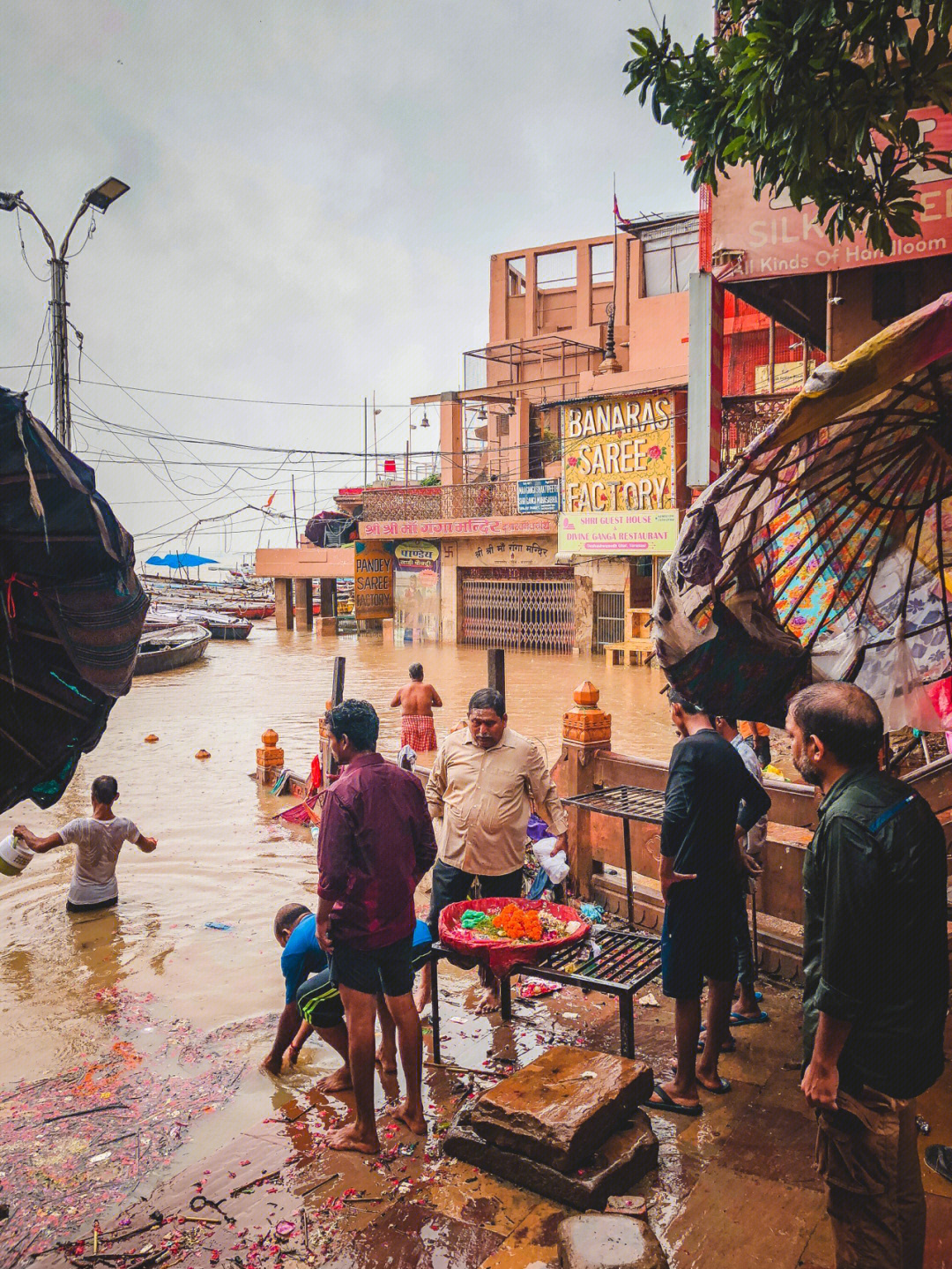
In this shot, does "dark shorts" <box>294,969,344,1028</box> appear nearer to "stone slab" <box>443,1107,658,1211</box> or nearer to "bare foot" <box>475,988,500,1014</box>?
"stone slab" <box>443,1107,658,1211</box>

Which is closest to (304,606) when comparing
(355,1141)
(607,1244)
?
(355,1141)

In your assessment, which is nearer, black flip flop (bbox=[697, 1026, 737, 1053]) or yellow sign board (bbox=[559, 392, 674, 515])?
black flip flop (bbox=[697, 1026, 737, 1053])

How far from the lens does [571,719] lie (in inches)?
276

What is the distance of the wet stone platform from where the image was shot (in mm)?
3225

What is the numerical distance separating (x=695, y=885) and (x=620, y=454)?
809 inches

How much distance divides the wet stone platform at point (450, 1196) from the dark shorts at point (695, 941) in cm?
55

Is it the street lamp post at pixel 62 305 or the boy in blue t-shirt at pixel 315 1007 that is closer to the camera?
the boy in blue t-shirt at pixel 315 1007

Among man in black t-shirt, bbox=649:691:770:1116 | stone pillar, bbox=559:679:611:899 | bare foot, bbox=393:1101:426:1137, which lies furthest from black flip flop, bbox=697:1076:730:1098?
stone pillar, bbox=559:679:611:899

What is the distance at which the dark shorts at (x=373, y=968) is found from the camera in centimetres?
409

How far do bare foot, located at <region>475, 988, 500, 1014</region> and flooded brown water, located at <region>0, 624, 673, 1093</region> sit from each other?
1.04m

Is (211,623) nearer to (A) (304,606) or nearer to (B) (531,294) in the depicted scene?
(A) (304,606)

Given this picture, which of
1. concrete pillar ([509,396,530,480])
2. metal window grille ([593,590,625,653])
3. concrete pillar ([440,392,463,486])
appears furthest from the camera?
concrete pillar ([440,392,463,486])

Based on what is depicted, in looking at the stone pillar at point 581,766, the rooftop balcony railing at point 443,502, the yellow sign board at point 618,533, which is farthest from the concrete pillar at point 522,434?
the stone pillar at point 581,766

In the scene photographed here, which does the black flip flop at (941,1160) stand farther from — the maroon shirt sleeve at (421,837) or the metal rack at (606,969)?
the maroon shirt sleeve at (421,837)
